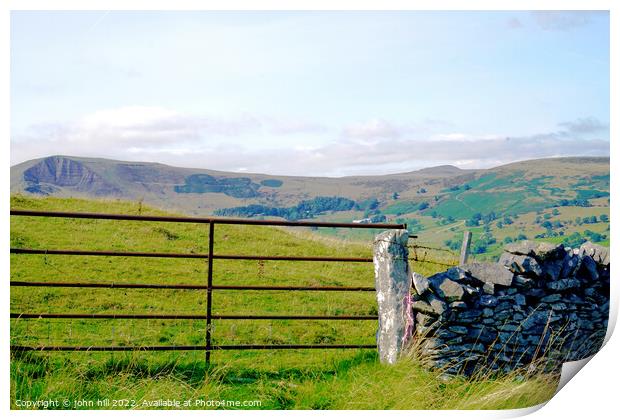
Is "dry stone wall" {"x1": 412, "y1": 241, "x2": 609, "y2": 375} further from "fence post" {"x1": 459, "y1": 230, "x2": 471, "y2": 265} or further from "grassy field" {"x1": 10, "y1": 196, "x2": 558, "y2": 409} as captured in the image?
"fence post" {"x1": 459, "y1": 230, "x2": 471, "y2": 265}

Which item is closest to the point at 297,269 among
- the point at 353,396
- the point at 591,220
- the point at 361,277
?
the point at 361,277

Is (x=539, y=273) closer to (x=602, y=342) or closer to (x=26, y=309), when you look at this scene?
(x=602, y=342)

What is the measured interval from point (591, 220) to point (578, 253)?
97 cm

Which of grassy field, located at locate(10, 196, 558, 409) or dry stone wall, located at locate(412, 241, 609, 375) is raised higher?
dry stone wall, located at locate(412, 241, 609, 375)

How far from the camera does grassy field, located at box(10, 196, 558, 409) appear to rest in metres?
5.42

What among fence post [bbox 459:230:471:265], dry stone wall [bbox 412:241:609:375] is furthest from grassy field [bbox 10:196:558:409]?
fence post [bbox 459:230:471:265]

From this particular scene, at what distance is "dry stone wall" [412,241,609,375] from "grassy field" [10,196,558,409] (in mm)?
224

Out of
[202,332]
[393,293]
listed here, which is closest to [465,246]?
[393,293]

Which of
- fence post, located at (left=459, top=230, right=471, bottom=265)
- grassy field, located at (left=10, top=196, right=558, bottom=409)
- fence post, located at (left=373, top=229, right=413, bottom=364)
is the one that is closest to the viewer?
grassy field, located at (left=10, top=196, right=558, bottom=409)

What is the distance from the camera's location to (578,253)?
6.61 m

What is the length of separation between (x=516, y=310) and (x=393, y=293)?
1.25m

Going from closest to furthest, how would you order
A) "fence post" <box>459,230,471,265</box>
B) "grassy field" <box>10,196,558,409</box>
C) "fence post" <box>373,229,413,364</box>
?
"grassy field" <box>10,196,558,409</box>
"fence post" <box>373,229,413,364</box>
"fence post" <box>459,230,471,265</box>

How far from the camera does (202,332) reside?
27.8ft

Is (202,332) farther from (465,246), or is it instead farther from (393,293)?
(465,246)
